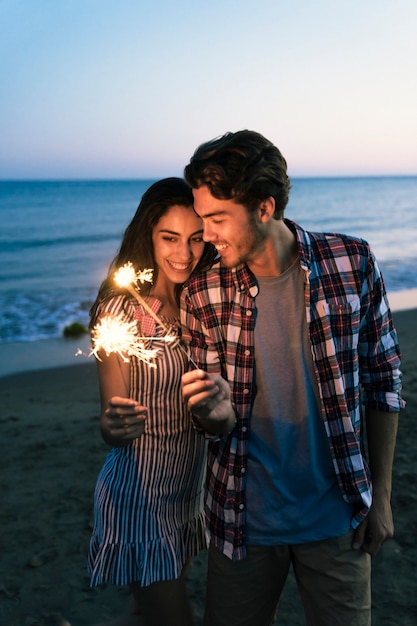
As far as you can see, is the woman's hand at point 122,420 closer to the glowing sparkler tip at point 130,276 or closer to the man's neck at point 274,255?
the glowing sparkler tip at point 130,276

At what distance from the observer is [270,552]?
112 inches

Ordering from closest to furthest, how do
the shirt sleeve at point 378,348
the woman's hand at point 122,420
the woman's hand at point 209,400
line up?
the woman's hand at point 209,400
the woman's hand at point 122,420
the shirt sleeve at point 378,348

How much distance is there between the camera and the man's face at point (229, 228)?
275cm

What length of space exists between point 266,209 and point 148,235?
28.7 inches

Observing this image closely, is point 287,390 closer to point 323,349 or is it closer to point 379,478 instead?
point 323,349

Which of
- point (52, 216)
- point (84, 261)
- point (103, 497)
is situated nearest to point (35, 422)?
point (103, 497)

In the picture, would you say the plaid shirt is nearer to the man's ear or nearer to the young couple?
the young couple

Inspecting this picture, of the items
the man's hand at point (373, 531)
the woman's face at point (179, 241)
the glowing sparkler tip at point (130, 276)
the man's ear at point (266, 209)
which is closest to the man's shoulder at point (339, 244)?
the man's ear at point (266, 209)

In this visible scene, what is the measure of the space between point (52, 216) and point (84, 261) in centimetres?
2034

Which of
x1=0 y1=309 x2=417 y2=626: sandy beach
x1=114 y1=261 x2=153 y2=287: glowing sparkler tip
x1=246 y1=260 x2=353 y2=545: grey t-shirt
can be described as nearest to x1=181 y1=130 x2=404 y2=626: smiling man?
x1=246 y1=260 x2=353 y2=545: grey t-shirt

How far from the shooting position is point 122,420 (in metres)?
2.66

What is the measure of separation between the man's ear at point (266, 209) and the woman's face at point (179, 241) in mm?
414

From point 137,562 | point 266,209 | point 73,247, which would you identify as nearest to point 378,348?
point 266,209

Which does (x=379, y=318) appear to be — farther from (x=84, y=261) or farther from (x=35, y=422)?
(x=84, y=261)
